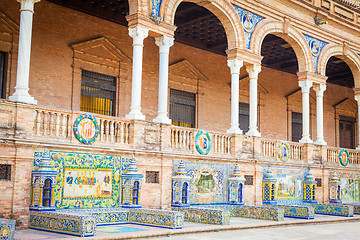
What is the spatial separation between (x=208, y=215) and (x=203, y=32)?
906 cm

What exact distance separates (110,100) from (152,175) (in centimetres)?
458

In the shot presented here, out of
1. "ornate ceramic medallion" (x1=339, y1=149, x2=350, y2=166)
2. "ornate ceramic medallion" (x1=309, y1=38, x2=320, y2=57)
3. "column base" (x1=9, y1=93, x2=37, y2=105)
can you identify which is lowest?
"ornate ceramic medallion" (x1=339, y1=149, x2=350, y2=166)

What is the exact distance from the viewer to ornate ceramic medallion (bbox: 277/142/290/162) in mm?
17781

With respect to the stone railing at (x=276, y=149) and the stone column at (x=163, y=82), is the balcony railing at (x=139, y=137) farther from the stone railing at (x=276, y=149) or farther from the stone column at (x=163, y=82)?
the stone column at (x=163, y=82)

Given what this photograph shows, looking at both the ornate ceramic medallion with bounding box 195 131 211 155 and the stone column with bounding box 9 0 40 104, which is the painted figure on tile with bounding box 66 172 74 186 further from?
the ornate ceramic medallion with bounding box 195 131 211 155

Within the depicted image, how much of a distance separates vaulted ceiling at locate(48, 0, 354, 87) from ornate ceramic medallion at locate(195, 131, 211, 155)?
4.52 metres

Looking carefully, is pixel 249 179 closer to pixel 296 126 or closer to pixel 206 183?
pixel 206 183

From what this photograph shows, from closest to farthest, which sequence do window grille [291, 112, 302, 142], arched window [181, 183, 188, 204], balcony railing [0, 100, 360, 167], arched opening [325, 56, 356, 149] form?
balcony railing [0, 100, 360, 167], arched window [181, 183, 188, 204], window grille [291, 112, 302, 142], arched opening [325, 56, 356, 149]

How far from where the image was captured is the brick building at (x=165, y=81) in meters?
A: 11.4

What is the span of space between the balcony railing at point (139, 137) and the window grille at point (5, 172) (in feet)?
2.01

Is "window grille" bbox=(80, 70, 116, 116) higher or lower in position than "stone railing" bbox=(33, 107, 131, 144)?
higher

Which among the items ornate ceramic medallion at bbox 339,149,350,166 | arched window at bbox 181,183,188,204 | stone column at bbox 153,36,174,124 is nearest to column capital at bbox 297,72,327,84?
ornate ceramic medallion at bbox 339,149,350,166

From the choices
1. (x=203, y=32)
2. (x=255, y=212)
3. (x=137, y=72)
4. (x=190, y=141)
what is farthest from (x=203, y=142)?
(x=203, y=32)

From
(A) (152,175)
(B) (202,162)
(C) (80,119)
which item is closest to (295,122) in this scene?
(B) (202,162)
